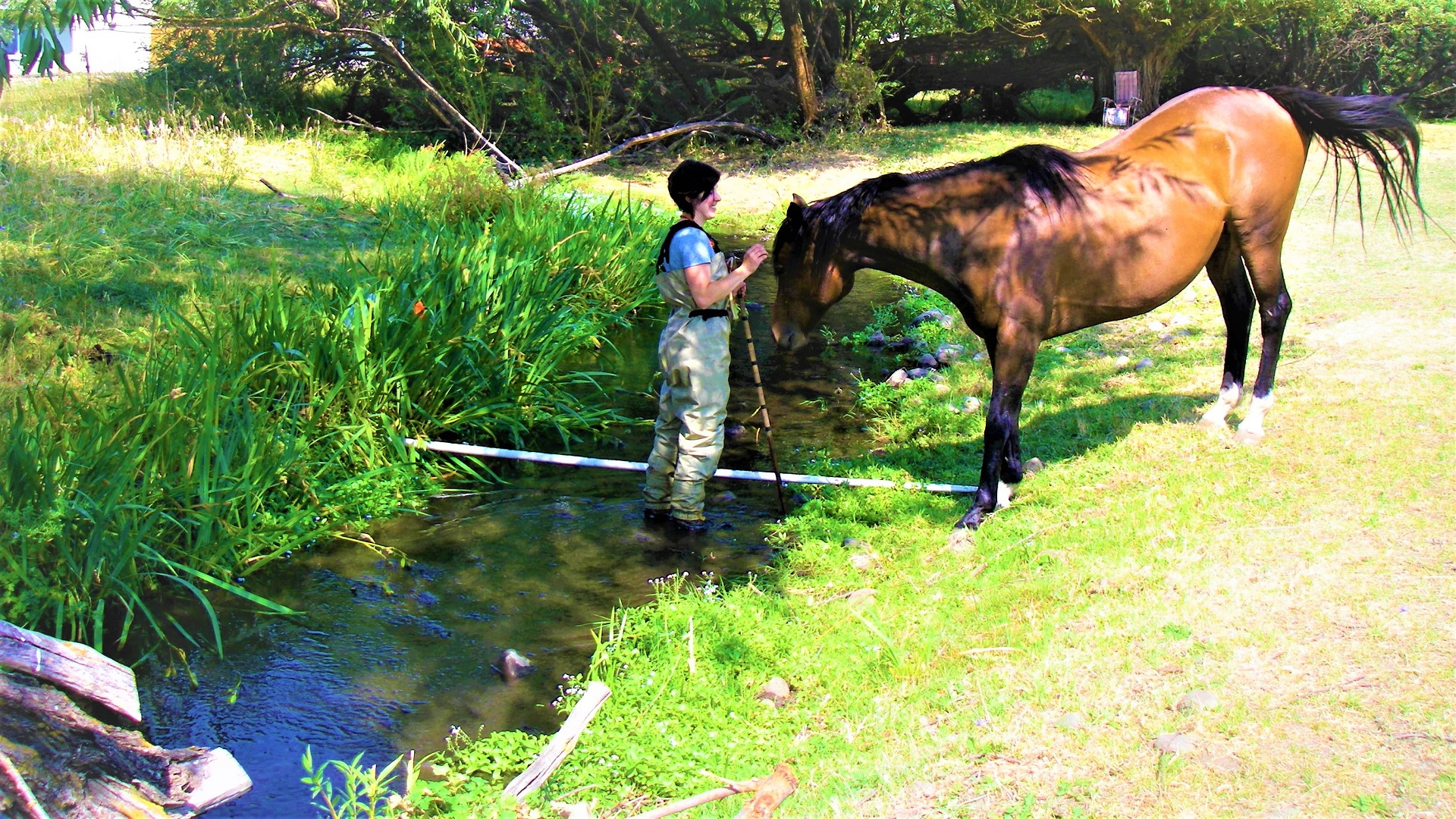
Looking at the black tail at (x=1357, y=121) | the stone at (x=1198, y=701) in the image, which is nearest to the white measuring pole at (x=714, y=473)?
the stone at (x=1198, y=701)

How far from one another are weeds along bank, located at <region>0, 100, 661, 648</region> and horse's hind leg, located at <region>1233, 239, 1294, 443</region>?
399cm

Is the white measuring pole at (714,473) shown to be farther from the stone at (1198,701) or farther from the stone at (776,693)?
the stone at (1198,701)

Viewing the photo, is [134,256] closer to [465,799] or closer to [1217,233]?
[465,799]

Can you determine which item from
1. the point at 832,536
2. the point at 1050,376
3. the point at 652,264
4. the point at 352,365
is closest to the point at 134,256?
the point at 352,365

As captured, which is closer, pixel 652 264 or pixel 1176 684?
pixel 1176 684

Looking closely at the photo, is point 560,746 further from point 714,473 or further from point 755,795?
point 714,473

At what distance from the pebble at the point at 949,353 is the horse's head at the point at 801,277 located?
119 inches

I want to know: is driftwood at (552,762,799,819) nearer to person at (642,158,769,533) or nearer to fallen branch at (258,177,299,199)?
person at (642,158,769,533)

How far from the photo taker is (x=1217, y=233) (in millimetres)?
5551

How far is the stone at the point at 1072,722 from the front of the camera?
352 cm

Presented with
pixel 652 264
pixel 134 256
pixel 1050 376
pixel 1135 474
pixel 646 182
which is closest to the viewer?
pixel 1135 474

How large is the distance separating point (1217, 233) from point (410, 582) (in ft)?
14.2

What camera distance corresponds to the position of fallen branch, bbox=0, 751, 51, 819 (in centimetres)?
292

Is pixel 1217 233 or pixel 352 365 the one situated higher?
pixel 1217 233
